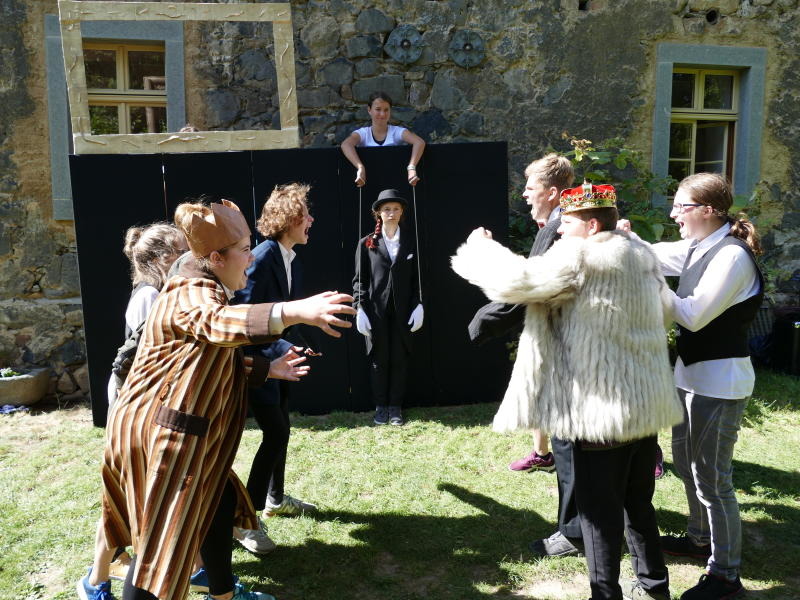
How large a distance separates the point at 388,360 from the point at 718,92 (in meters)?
4.64

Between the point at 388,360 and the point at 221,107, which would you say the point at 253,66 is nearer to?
→ the point at 221,107

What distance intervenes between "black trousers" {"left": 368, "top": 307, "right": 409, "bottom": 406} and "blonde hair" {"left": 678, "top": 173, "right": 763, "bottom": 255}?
2.88m

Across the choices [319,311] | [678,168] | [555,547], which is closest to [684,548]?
[555,547]

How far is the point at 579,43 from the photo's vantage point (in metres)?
6.40

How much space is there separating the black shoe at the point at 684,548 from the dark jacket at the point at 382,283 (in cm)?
258

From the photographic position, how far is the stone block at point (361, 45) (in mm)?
6133

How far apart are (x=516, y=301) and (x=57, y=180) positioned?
519 centimetres

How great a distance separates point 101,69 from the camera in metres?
5.99

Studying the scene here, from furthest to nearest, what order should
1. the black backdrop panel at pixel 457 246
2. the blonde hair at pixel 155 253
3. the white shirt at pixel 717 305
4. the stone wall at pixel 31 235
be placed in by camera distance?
the stone wall at pixel 31 235, the black backdrop panel at pixel 457 246, the blonde hair at pixel 155 253, the white shirt at pixel 717 305

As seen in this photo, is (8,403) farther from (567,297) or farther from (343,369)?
(567,297)

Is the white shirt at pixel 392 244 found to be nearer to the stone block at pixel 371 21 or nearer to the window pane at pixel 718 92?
the stone block at pixel 371 21

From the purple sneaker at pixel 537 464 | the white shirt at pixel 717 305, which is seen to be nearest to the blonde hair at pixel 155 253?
the white shirt at pixel 717 305

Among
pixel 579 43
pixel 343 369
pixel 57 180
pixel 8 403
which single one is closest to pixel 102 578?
pixel 343 369

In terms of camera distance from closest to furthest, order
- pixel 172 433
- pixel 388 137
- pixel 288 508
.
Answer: pixel 172 433 → pixel 288 508 → pixel 388 137
